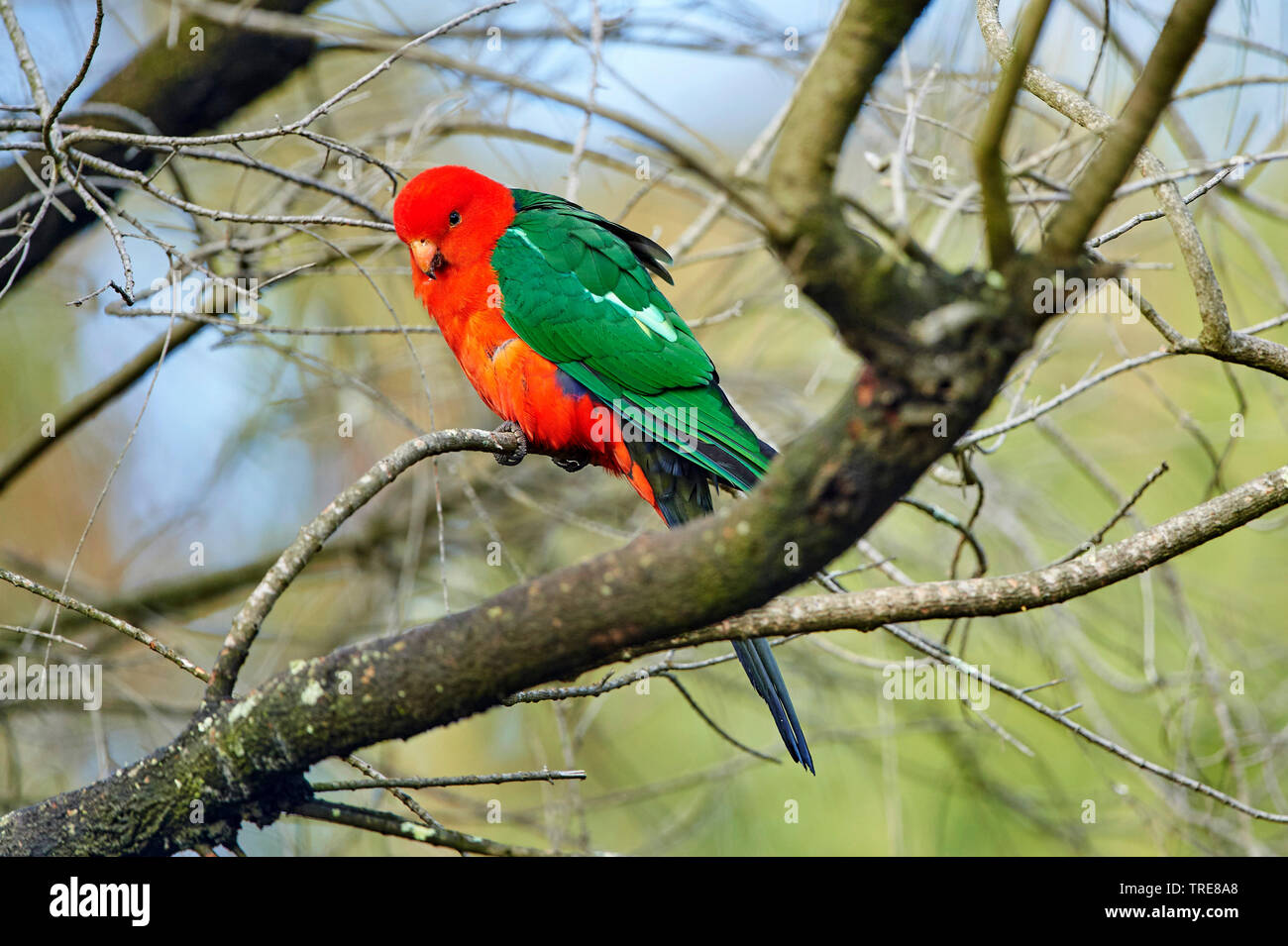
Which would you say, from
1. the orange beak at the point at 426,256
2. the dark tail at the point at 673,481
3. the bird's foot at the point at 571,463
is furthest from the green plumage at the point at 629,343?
the bird's foot at the point at 571,463

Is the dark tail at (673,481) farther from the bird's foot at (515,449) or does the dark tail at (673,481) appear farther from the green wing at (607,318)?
the bird's foot at (515,449)

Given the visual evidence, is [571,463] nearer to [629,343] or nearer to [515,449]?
[629,343]

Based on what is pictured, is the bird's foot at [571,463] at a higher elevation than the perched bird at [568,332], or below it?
below

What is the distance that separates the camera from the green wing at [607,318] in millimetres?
3348

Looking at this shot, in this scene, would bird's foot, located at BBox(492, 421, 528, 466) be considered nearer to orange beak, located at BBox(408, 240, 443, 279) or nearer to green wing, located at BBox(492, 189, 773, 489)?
green wing, located at BBox(492, 189, 773, 489)

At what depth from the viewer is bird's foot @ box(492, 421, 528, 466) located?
10.5 ft

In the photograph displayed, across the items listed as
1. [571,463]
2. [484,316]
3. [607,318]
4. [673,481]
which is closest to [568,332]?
[607,318]

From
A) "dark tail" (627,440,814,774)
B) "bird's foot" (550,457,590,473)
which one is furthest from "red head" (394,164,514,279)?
"dark tail" (627,440,814,774)

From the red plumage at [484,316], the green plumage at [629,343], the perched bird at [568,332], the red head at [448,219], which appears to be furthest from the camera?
the red head at [448,219]

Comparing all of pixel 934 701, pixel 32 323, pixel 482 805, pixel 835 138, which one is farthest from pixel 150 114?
pixel 934 701

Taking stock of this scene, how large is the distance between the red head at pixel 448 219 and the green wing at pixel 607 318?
0.08m

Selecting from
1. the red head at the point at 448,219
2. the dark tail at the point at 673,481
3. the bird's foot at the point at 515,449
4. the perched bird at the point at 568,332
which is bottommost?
the dark tail at the point at 673,481

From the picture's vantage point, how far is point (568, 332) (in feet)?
11.4
